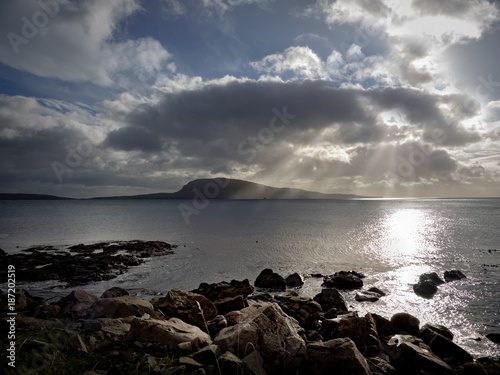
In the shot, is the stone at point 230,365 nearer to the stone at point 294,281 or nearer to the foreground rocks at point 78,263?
the stone at point 294,281

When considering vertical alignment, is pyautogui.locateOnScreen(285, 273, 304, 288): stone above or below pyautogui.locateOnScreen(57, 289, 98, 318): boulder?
below

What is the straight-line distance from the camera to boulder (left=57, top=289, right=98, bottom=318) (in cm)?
1212

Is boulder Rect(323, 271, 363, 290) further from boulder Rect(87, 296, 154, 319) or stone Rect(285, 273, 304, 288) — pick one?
boulder Rect(87, 296, 154, 319)

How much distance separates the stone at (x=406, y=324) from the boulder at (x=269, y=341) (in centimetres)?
869

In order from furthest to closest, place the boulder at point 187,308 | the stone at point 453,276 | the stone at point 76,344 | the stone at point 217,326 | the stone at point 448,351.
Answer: the stone at point 453,276
the boulder at point 187,308
the stone at point 448,351
the stone at point 217,326
the stone at point 76,344

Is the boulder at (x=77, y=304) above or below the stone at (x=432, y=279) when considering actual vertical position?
above

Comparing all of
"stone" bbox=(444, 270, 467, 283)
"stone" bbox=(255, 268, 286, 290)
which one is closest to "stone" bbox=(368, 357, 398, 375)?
"stone" bbox=(255, 268, 286, 290)

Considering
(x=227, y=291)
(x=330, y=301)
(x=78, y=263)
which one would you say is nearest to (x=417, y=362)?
(x=330, y=301)

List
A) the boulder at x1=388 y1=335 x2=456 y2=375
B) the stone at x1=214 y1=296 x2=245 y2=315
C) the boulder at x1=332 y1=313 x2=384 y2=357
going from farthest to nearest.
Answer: the stone at x1=214 y1=296 x2=245 y2=315, the boulder at x1=332 y1=313 x2=384 y2=357, the boulder at x1=388 y1=335 x2=456 y2=375

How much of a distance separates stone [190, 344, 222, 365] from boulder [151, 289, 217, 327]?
4536 millimetres

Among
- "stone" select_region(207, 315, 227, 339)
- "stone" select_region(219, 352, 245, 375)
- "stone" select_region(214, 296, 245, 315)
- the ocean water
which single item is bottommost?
the ocean water

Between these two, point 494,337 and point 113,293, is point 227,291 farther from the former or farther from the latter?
point 494,337

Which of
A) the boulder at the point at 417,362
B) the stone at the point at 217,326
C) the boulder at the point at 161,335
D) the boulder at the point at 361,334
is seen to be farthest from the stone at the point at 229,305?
the boulder at the point at 417,362

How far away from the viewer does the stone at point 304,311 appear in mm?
13380
